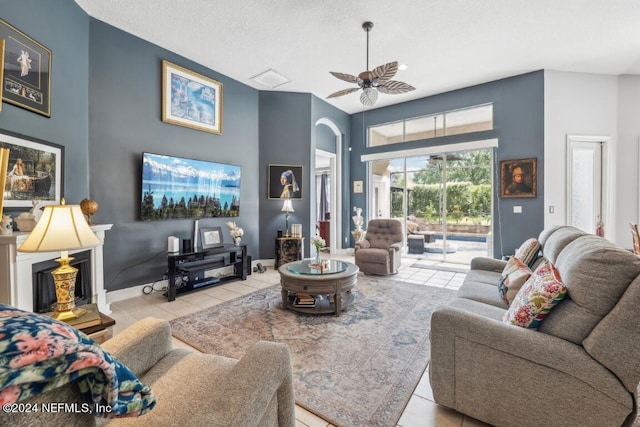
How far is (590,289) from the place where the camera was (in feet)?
4.24

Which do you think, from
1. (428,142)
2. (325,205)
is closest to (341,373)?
(428,142)

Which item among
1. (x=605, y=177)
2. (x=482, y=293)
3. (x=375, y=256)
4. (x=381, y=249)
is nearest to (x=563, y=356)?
(x=482, y=293)

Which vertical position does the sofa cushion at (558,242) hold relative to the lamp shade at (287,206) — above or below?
below

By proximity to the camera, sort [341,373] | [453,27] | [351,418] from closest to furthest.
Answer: [351,418]
[341,373]
[453,27]

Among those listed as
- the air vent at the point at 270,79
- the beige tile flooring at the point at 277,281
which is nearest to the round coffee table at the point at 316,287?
the beige tile flooring at the point at 277,281

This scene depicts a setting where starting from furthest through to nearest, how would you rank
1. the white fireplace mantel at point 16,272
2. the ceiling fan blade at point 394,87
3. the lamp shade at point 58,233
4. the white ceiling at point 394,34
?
1. the ceiling fan blade at point 394,87
2. the white ceiling at point 394,34
3. the white fireplace mantel at point 16,272
4. the lamp shade at point 58,233

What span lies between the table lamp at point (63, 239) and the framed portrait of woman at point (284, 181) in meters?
3.79

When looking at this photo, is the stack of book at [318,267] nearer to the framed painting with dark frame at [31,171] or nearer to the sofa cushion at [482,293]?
the sofa cushion at [482,293]

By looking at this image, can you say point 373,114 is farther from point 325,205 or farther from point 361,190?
point 325,205

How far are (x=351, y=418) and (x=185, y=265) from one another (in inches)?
115

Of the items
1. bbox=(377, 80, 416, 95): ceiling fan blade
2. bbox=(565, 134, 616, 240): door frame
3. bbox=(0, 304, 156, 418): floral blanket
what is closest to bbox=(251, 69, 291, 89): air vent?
bbox=(377, 80, 416, 95): ceiling fan blade

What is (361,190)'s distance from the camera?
6.60 meters

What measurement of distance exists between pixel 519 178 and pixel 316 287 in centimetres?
414

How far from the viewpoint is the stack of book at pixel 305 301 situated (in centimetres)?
299
